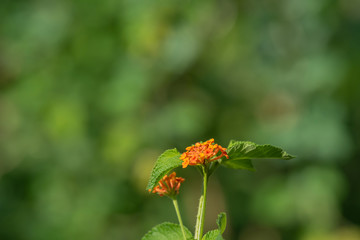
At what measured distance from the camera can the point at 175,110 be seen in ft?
11.5

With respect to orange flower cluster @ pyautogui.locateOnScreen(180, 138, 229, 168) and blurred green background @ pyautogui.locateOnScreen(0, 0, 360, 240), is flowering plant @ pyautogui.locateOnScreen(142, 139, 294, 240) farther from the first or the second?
blurred green background @ pyautogui.locateOnScreen(0, 0, 360, 240)

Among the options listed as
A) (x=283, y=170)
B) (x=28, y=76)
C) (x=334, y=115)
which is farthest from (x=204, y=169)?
(x=28, y=76)

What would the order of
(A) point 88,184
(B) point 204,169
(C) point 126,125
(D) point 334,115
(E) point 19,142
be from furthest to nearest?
(E) point 19,142, (A) point 88,184, (C) point 126,125, (D) point 334,115, (B) point 204,169

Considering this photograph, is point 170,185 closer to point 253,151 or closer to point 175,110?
point 253,151

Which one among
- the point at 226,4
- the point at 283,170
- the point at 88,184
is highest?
the point at 226,4

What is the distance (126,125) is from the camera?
3539 millimetres

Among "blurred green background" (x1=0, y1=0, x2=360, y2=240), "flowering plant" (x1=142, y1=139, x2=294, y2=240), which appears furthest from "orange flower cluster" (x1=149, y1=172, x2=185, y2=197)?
"blurred green background" (x1=0, y1=0, x2=360, y2=240)

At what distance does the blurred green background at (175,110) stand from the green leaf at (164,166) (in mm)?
2643

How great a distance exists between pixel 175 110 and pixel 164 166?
2867 mm

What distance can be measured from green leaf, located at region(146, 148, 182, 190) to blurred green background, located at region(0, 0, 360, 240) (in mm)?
2643

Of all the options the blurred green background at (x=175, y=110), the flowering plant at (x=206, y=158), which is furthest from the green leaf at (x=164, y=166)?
the blurred green background at (x=175, y=110)

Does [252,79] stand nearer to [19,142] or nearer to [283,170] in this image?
[283,170]

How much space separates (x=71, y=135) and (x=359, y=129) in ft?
5.77

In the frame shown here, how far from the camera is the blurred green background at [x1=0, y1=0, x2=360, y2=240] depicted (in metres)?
3.32
